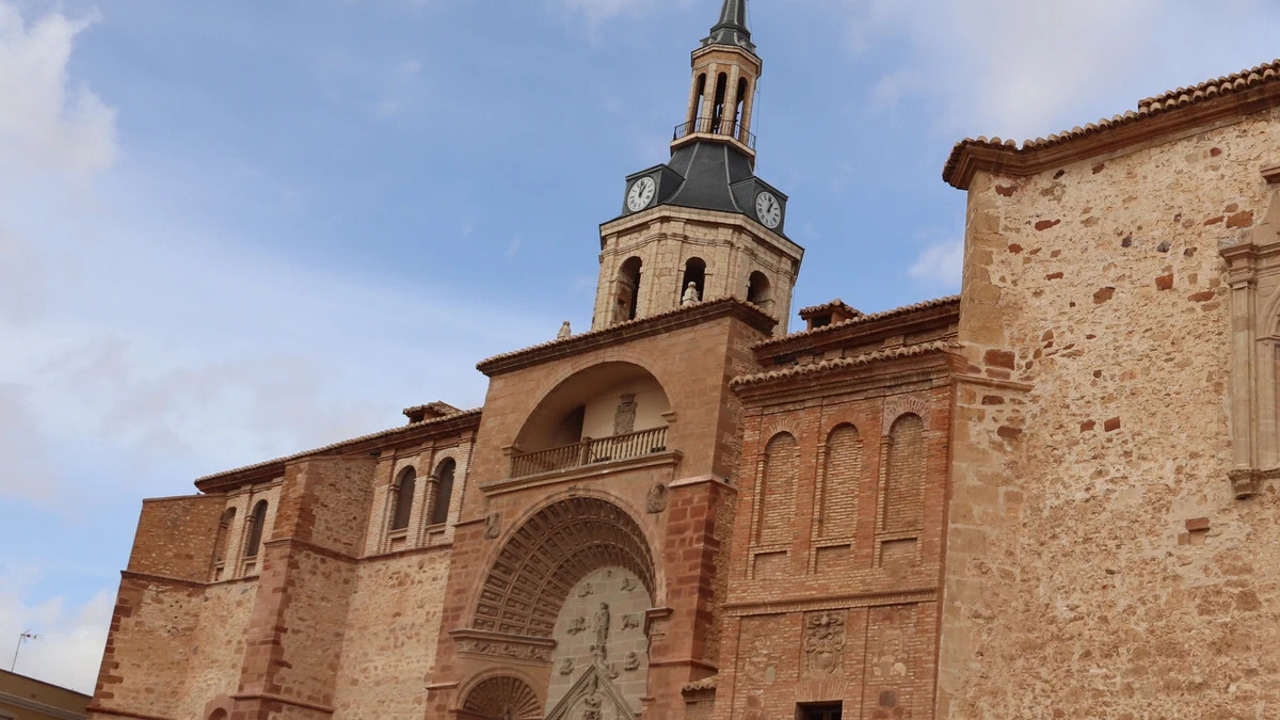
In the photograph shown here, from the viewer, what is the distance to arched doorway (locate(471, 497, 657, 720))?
24328mm

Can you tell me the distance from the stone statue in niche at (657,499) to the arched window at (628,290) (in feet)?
44.6

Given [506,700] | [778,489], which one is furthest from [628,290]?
[778,489]

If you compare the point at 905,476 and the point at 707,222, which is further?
the point at 707,222

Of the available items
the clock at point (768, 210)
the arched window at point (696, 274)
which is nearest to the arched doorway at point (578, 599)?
the arched window at point (696, 274)

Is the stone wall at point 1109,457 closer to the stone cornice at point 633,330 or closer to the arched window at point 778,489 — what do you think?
the arched window at point 778,489

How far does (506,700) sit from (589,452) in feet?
13.9

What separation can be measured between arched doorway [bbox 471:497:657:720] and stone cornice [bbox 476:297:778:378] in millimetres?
2654

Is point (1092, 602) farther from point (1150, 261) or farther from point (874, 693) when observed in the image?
point (1150, 261)

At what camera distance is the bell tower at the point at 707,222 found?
36750 mm

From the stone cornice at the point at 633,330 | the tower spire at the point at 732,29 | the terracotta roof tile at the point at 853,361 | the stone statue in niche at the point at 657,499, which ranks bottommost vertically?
the stone statue in niche at the point at 657,499

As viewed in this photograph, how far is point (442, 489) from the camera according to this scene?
29516mm

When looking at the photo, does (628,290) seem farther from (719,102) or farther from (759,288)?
(719,102)

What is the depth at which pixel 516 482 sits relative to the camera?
84.1 feet

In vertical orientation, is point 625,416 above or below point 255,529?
above
